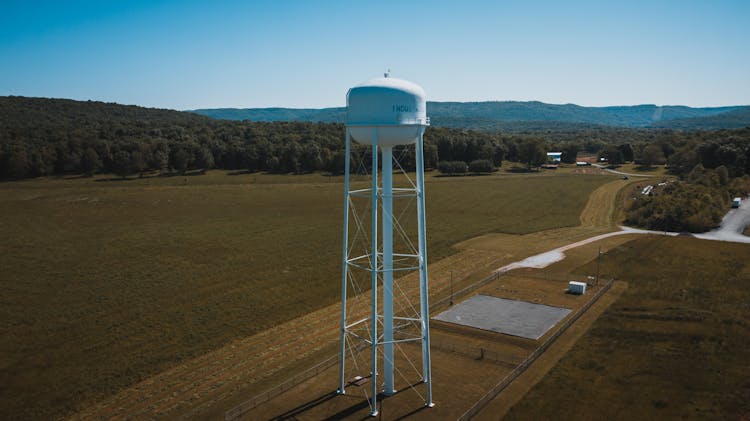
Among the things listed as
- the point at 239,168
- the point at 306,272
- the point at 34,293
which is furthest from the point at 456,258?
the point at 239,168

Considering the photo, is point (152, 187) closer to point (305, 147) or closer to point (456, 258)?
point (305, 147)

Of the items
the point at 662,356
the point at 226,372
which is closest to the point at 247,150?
the point at 226,372

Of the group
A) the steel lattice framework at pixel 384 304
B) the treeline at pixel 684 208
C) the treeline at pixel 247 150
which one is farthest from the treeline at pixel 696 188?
the steel lattice framework at pixel 384 304

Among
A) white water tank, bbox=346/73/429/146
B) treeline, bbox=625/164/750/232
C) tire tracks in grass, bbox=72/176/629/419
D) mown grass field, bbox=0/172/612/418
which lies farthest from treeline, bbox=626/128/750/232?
white water tank, bbox=346/73/429/146

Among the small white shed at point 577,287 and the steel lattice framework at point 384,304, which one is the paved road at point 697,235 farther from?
the steel lattice framework at point 384,304

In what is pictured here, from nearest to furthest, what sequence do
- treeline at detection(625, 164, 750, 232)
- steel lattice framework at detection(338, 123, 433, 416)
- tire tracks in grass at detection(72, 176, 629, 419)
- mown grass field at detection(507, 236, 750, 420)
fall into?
steel lattice framework at detection(338, 123, 433, 416), mown grass field at detection(507, 236, 750, 420), tire tracks in grass at detection(72, 176, 629, 419), treeline at detection(625, 164, 750, 232)

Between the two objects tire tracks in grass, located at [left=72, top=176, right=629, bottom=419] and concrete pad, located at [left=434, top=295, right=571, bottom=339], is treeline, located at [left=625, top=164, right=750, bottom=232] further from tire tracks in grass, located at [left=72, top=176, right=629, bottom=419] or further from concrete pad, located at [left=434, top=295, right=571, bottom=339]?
tire tracks in grass, located at [left=72, top=176, right=629, bottom=419]
